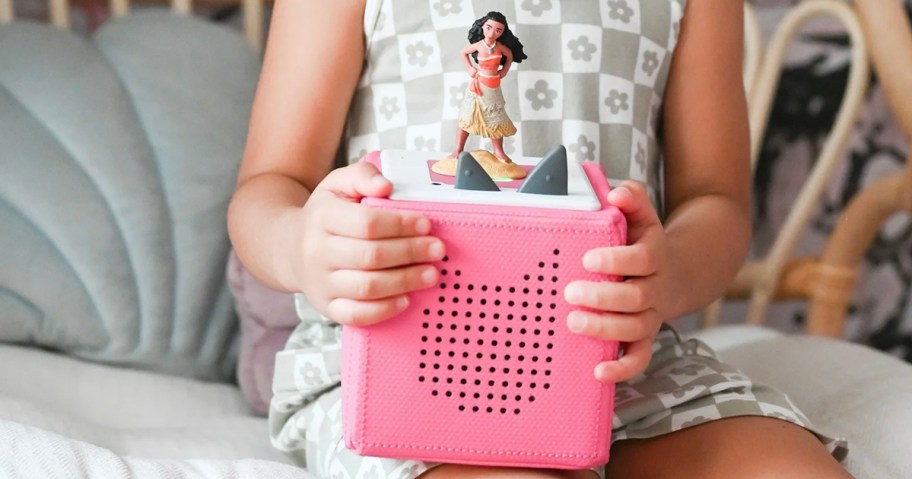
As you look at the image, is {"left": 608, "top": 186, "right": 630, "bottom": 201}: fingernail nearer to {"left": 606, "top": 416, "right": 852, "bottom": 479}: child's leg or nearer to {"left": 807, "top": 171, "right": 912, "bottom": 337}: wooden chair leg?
{"left": 606, "top": 416, "right": 852, "bottom": 479}: child's leg

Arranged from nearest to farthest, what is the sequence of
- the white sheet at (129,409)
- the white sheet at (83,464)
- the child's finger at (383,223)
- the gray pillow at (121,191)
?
1. the child's finger at (383,223)
2. the white sheet at (83,464)
3. the white sheet at (129,409)
4. the gray pillow at (121,191)

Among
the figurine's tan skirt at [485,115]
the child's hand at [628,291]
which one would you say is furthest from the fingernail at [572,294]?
the figurine's tan skirt at [485,115]

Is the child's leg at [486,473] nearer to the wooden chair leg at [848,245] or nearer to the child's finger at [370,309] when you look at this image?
the child's finger at [370,309]

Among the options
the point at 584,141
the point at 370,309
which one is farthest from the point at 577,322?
the point at 584,141

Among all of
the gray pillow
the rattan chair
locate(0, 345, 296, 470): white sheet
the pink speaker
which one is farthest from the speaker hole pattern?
the rattan chair

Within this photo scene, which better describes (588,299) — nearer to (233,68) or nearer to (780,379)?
(780,379)

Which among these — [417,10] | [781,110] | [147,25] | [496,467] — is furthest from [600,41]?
[781,110]

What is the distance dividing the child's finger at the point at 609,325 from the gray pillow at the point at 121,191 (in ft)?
1.70

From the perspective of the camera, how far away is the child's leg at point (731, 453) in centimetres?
70

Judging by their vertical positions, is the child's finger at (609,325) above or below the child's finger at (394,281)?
below

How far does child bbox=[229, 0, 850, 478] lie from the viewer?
2.42ft

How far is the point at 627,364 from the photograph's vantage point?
60 cm

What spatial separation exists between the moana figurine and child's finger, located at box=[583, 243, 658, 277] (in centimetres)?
8

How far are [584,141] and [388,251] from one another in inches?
11.8
